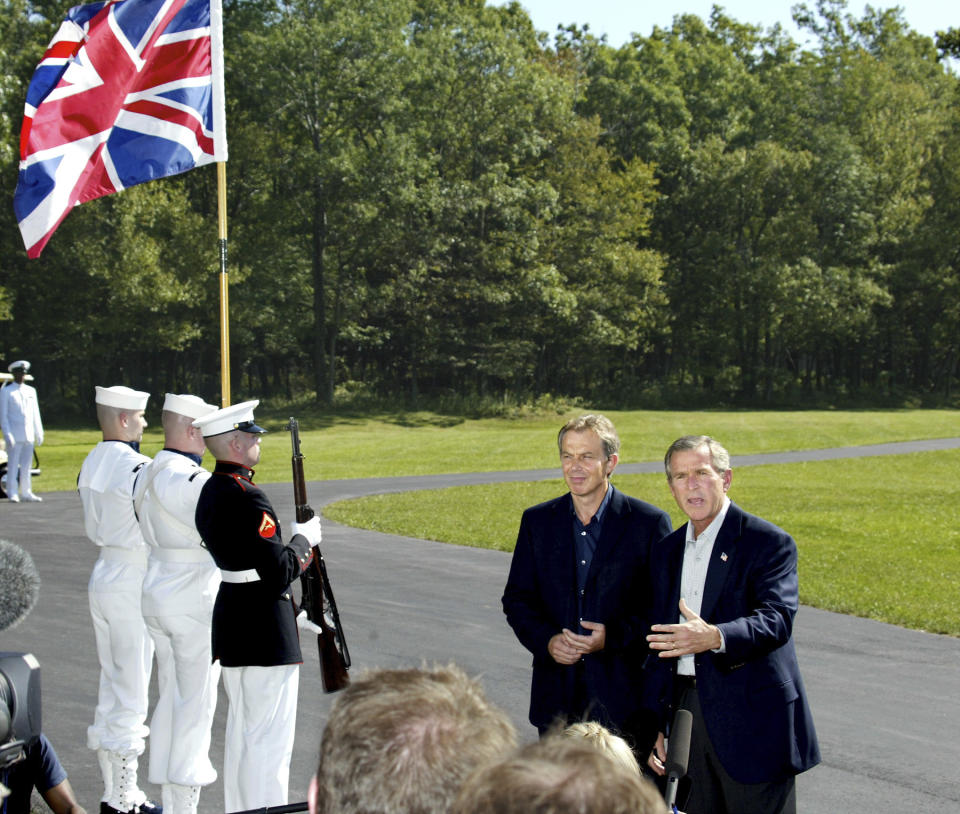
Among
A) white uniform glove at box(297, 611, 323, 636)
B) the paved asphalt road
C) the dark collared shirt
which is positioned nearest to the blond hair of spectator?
the paved asphalt road

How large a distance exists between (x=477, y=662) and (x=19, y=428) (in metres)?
12.1

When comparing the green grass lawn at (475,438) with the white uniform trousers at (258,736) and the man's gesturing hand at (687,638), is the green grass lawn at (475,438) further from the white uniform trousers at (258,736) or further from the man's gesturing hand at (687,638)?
the man's gesturing hand at (687,638)

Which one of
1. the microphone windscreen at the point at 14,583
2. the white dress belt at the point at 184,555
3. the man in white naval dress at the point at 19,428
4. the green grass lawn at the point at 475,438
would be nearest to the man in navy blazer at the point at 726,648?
the microphone windscreen at the point at 14,583

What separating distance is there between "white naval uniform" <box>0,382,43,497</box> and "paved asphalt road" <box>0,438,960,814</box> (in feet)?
11.4

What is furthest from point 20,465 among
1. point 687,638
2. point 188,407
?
point 687,638

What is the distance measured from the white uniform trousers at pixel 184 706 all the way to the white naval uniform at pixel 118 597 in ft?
1.18

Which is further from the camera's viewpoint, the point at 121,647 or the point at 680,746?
the point at 121,647

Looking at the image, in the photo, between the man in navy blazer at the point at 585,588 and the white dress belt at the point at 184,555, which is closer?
the man in navy blazer at the point at 585,588

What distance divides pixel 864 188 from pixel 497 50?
961 inches

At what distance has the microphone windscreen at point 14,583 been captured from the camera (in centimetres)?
234

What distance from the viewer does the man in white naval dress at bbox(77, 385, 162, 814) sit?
5898mm

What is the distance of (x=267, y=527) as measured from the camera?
5273 mm

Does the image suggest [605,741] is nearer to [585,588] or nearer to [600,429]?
[585,588]

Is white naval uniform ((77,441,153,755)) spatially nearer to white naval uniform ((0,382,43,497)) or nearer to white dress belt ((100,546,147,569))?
white dress belt ((100,546,147,569))
